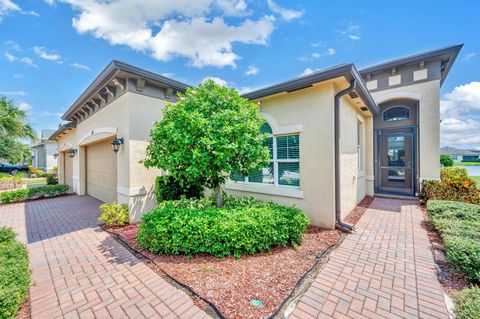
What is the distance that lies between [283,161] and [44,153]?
37783mm

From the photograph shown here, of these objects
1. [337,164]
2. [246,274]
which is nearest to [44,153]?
[246,274]

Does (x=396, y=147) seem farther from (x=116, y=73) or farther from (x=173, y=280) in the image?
(x=116, y=73)

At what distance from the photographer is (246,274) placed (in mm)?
3369

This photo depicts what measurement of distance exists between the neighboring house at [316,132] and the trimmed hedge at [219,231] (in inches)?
65.4

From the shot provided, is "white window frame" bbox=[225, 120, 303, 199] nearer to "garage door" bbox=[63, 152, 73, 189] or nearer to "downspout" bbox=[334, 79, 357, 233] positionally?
"downspout" bbox=[334, 79, 357, 233]

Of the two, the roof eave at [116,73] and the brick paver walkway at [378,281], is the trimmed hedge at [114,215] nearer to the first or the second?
the roof eave at [116,73]

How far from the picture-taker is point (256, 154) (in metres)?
4.79

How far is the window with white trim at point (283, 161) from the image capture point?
19.5ft

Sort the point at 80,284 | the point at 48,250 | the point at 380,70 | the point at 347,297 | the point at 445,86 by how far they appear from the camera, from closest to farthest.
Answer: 1. the point at 347,297
2. the point at 80,284
3. the point at 48,250
4. the point at 380,70
5. the point at 445,86

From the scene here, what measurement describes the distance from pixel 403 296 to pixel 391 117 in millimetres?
9227

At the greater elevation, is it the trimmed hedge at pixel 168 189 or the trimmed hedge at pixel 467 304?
the trimmed hedge at pixel 168 189

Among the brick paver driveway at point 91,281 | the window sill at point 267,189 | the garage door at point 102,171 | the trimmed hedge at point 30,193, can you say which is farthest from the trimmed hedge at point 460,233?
the trimmed hedge at point 30,193

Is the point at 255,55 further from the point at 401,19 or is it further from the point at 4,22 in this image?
the point at 4,22

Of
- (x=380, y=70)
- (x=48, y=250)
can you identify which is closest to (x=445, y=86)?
(x=380, y=70)
